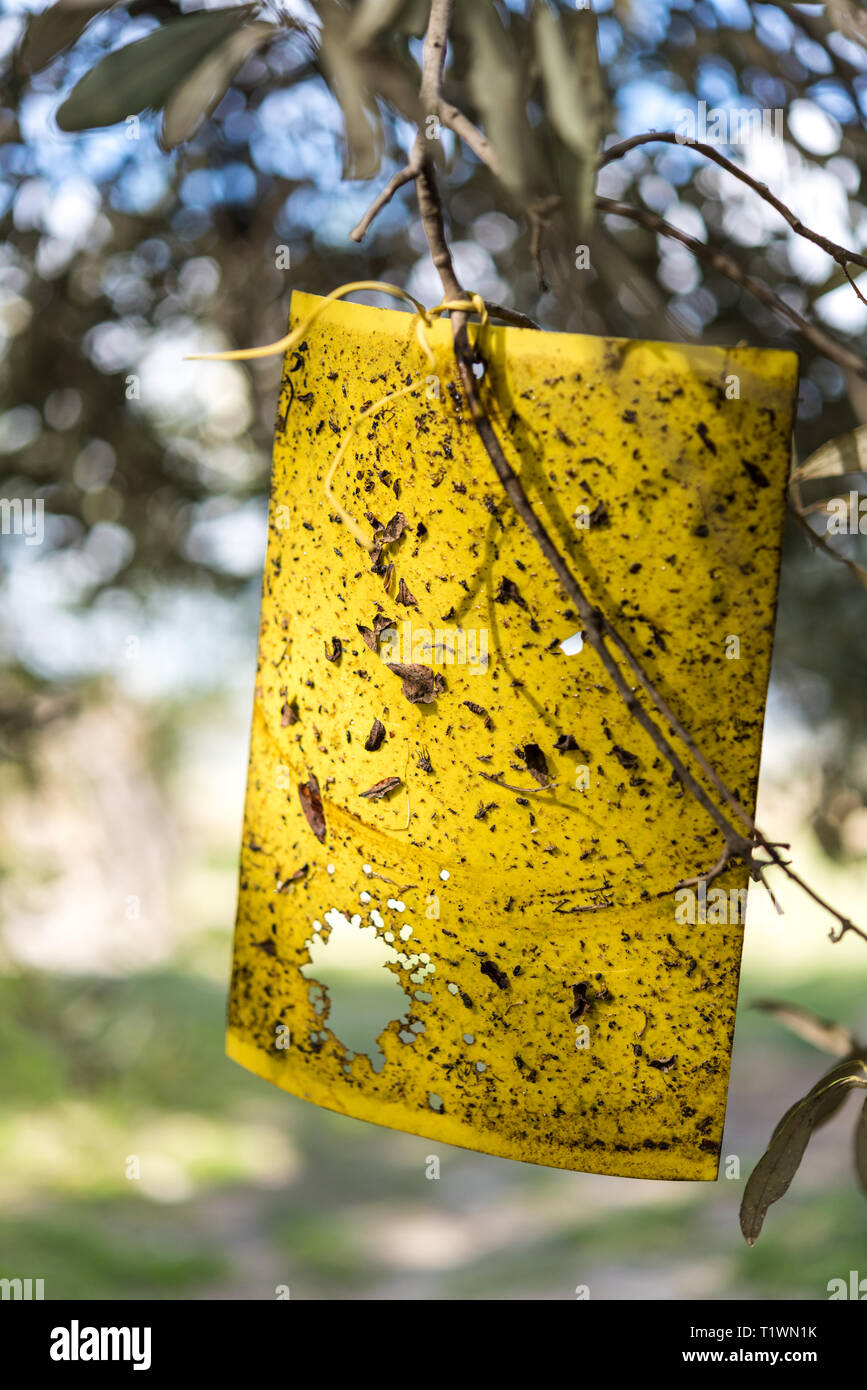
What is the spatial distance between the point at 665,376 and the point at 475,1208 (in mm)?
2387

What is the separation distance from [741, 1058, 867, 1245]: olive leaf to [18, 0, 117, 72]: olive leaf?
1.64 ft

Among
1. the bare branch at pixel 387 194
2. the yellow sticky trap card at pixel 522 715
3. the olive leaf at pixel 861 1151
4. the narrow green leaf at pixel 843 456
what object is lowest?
the olive leaf at pixel 861 1151

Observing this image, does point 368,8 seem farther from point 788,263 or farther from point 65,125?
point 788,263

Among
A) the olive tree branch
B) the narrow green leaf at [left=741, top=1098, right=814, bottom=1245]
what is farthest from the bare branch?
the narrow green leaf at [left=741, top=1098, right=814, bottom=1245]

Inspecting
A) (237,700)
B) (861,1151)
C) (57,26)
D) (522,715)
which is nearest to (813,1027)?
(861,1151)

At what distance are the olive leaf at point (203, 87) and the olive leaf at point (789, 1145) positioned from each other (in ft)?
1.43

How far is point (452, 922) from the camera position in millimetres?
354

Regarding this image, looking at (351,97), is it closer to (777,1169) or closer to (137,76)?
(137,76)

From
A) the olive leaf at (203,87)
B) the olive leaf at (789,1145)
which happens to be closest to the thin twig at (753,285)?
the olive leaf at (203,87)

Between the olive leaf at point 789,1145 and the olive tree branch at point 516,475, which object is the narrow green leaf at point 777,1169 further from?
the olive tree branch at point 516,475

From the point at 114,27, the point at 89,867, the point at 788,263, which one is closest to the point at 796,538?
the point at 788,263

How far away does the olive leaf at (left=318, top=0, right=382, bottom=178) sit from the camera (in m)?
0.30

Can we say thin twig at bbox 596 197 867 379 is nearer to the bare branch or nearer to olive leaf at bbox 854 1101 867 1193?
the bare branch

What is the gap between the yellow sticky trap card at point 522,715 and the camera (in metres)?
0.31
